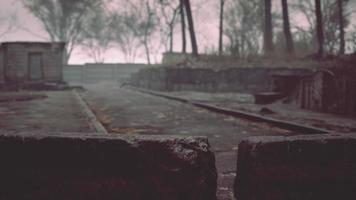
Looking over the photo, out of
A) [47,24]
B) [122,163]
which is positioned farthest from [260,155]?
[47,24]

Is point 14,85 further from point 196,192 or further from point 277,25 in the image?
point 277,25

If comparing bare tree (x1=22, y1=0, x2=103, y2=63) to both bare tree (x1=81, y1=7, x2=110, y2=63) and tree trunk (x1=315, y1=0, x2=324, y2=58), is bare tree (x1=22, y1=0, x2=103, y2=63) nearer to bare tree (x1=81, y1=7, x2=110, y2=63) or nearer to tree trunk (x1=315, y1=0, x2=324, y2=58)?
bare tree (x1=81, y1=7, x2=110, y2=63)

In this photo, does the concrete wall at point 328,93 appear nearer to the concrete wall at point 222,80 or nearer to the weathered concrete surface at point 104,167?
the weathered concrete surface at point 104,167

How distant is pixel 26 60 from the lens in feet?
72.0

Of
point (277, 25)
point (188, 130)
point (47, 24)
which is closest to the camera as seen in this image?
point (188, 130)

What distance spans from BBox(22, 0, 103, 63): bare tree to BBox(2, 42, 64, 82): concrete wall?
18.5 m

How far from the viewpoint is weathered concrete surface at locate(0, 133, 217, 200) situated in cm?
165

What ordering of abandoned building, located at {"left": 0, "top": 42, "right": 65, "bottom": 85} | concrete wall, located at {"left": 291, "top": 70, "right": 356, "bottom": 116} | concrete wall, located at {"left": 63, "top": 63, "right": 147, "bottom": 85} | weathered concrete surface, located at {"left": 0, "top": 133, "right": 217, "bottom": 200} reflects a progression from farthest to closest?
concrete wall, located at {"left": 63, "top": 63, "right": 147, "bottom": 85}, abandoned building, located at {"left": 0, "top": 42, "right": 65, "bottom": 85}, concrete wall, located at {"left": 291, "top": 70, "right": 356, "bottom": 116}, weathered concrete surface, located at {"left": 0, "top": 133, "right": 217, "bottom": 200}

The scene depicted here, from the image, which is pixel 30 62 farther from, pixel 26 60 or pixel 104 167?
pixel 104 167

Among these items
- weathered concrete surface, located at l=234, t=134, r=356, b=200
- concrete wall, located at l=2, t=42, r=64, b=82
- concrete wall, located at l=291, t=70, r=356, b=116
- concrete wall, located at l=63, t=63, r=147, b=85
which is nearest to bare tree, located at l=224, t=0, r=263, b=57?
concrete wall, located at l=63, t=63, r=147, b=85

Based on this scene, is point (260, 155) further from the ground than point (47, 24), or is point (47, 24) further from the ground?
point (47, 24)

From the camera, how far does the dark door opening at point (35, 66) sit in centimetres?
2209

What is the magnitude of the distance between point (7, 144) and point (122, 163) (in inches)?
22.3

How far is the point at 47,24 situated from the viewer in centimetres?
4350
